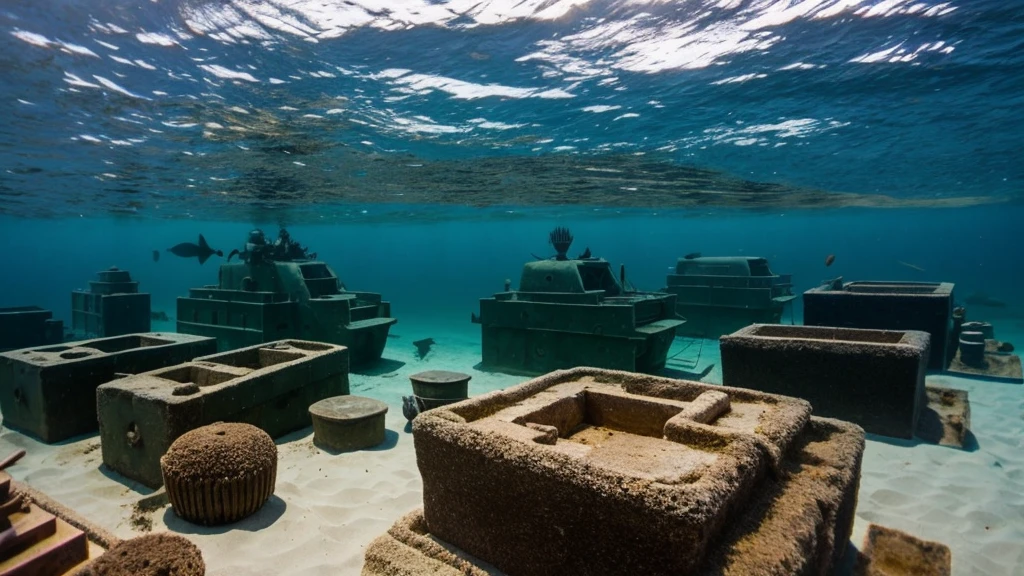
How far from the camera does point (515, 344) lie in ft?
40.2

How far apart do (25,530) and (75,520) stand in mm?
511

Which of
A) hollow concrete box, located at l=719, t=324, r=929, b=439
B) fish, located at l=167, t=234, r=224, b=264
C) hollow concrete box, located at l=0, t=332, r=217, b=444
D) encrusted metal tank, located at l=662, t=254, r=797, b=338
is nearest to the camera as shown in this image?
hollow concrete box, located at l=719, t=324, r=929, b=439

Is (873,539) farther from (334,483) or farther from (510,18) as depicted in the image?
(510,18)

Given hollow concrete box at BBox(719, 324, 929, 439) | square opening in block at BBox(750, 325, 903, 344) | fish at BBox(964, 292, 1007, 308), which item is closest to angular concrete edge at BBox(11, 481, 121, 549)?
hollow concrete box at BBox(719, 324, 929, 439)

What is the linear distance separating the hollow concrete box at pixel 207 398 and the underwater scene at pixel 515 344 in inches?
2.1

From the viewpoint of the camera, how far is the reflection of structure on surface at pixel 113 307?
610 inches

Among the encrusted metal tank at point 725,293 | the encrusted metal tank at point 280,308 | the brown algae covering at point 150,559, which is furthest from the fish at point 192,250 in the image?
the encrusted metal tank at point 725,293

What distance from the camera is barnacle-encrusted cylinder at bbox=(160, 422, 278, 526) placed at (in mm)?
Result: 4547

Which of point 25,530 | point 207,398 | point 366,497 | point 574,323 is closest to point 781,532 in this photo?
point 25,530

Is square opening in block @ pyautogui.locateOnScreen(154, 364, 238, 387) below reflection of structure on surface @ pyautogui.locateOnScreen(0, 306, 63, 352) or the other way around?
the other way around

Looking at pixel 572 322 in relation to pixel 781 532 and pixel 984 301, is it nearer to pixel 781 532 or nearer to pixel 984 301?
pixel 781 532

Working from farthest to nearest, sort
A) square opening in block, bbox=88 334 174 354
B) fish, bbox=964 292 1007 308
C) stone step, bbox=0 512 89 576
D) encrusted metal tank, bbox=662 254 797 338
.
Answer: fish, bbox=964 292 1007 308 < encrusted metal tank, bbox=662 254 797 338 < square opening in block, bbox=88 334 174 354 < stone step, bbox=0 512 89 576

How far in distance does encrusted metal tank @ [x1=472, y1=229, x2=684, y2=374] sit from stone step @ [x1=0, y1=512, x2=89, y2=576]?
910 cm

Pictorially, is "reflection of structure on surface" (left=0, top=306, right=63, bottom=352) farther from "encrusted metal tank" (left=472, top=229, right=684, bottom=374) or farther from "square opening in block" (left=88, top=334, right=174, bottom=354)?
"encrusted metal tank" (left=472, top=229, right=684, bottom=374)
